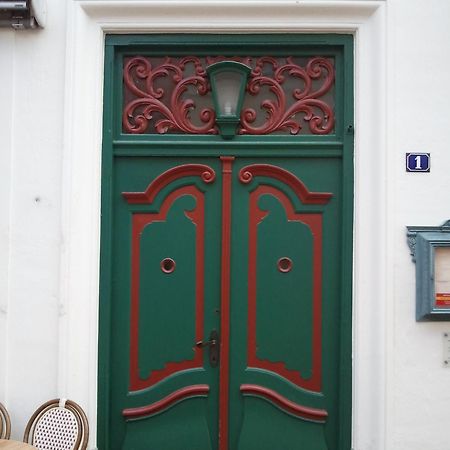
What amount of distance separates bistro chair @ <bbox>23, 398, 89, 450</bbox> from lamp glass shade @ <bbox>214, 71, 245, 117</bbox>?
210cm

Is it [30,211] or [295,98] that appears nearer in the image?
[30,211]

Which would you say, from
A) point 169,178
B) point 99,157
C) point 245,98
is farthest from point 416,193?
point 99,157

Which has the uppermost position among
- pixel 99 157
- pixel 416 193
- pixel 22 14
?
pixel 22 14

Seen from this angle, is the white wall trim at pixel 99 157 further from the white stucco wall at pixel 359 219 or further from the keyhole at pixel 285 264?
the keyhole at pixel 285 264

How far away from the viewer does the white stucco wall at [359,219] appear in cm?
322

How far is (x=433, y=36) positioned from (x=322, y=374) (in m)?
2.29

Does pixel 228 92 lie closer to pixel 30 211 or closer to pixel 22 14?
pixel 22 14

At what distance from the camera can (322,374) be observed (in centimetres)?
343

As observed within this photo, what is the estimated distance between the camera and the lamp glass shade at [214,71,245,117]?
11.3 feet

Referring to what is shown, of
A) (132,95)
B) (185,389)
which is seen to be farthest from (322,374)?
(132,95)

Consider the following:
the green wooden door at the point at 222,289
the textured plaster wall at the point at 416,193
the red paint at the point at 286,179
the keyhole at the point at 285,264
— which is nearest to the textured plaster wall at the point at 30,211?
the green wooden door at the point at 222,289

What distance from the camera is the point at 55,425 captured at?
10.4ft

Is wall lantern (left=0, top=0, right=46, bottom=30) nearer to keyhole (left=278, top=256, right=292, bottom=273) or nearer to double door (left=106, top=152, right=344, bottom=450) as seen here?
double door (left=106, top=152, right=344, bottom=450)

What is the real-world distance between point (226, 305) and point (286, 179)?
0.93 meters
